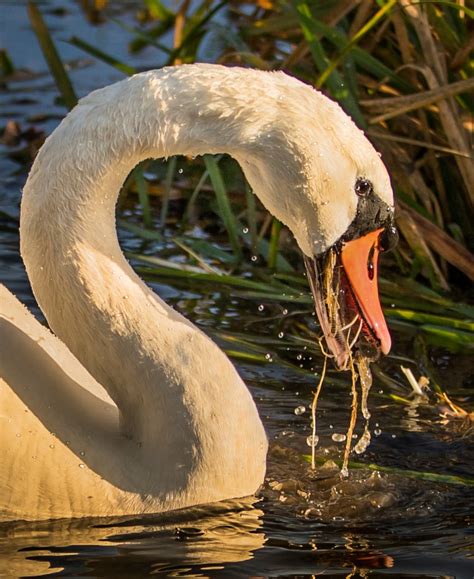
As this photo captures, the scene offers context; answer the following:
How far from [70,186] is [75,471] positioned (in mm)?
743

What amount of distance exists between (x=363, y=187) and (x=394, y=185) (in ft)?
6.87

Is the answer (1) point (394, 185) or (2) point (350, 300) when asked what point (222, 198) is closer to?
(1) point (394, 185)

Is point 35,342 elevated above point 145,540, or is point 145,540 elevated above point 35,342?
point 35,342

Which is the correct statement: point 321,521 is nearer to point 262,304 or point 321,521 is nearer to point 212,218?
point 262,304

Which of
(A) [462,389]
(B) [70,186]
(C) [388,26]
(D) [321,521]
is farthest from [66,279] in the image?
(C) [388,26]

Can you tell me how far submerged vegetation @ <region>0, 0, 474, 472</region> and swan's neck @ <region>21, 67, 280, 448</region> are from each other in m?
1.27

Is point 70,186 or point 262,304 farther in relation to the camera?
point 262,304

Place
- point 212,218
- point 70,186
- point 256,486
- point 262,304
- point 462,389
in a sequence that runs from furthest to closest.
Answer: point 212,218 → point 262,304 → point 462,389 → point 256,486 → point 70,186

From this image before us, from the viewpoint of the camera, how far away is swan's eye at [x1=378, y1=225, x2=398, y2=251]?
14.3 feet

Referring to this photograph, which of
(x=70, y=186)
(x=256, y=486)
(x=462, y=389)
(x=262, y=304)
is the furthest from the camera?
(x=262, y=304)

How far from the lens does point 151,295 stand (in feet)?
14.5

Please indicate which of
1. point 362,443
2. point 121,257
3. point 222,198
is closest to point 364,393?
point 362,443

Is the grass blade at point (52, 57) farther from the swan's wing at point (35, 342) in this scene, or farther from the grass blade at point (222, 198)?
the swan's wing at point (35, 342)

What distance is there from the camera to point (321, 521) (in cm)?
446
